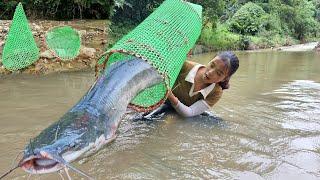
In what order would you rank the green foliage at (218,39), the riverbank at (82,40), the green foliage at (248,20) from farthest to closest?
the green foliage at (248,20), the green foliage at (218,39), the riverbank at (82,40)

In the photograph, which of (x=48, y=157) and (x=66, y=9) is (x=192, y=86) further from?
(x=66, y=9)

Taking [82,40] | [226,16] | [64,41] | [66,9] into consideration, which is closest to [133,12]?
[66,9]

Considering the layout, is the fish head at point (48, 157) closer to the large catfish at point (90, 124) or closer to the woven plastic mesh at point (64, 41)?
the large catfish at point (90, 124)

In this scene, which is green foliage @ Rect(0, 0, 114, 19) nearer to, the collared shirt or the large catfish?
the collared shirt

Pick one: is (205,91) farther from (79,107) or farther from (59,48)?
(59,48)

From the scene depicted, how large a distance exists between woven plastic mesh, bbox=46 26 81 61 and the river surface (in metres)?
1.31

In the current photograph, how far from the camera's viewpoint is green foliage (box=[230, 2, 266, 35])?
2741 cm

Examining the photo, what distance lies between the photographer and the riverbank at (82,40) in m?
8.22

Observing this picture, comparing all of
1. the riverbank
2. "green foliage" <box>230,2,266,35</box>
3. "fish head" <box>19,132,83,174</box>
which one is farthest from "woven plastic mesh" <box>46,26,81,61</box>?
"green foliage" <box>230,2,266,35</box>

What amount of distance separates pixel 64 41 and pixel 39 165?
6.57 metres

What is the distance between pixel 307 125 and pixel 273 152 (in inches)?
48.3

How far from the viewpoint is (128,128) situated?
434 centimetres

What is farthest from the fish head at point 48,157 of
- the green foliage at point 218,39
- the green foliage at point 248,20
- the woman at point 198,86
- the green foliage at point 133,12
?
the green foliage at point 248,20

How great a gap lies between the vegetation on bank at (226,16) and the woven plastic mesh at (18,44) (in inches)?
101
